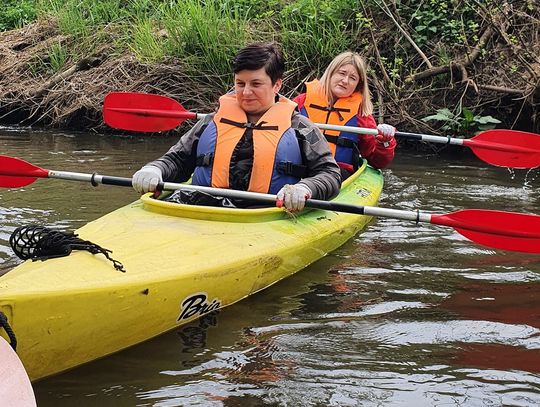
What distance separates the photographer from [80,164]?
7.40 meters

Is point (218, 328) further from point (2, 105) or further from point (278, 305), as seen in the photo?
point (2, 105)

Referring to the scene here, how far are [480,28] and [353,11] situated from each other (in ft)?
Answer: 4.64

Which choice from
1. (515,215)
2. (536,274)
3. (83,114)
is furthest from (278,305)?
(83,114)

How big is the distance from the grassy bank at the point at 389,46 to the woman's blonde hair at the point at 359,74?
8.62 ft

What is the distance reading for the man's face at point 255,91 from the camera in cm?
406

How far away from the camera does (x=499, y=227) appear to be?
385cm

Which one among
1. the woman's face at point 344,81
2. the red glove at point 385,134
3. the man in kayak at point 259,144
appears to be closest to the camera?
the man in kayak at point 259,144

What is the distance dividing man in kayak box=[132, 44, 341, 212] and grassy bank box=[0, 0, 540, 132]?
4.15 m

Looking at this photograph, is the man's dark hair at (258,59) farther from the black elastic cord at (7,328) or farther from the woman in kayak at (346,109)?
the black elastic cord at (7,328)

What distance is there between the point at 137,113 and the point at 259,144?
1.77 m

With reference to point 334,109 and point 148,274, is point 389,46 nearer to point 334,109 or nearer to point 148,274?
point 334,109

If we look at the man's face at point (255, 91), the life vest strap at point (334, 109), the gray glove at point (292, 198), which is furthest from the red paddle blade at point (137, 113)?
the gray glove at point (292, 198)

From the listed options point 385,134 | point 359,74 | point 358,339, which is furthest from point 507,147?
point 358,339

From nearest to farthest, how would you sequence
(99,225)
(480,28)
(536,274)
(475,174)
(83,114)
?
(99,225) < (536,274) < (475,174) < (480,28) < (83,114)
